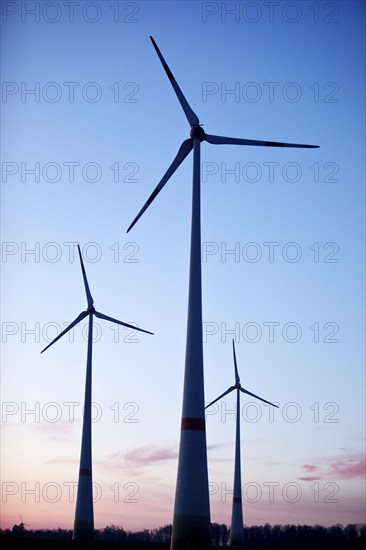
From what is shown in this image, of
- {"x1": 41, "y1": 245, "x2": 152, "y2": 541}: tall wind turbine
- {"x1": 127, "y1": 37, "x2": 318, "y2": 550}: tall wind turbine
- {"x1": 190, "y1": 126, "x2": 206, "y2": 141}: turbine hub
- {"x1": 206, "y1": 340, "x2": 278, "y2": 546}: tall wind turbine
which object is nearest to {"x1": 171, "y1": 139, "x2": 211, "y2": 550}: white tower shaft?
{"x1": 127, "y1": 37, "x2": 318, "y2": 550}: tall wind turbine

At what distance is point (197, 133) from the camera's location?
6000cm

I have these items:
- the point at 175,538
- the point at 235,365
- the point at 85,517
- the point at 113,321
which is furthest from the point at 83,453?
the point at 175,538

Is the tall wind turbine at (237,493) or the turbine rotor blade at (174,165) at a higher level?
the turbine rotor blade at (174,165)

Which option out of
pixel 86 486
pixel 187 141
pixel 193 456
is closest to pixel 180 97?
pixel 187 141

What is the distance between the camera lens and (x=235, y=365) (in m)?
110

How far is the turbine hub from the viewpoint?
6000cm

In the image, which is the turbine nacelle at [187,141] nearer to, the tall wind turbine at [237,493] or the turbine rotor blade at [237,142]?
the turbine rotor blade at [237,142]

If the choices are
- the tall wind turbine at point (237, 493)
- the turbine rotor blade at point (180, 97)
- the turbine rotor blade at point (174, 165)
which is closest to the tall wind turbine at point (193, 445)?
the turbine rotor blade at point (174, 165)

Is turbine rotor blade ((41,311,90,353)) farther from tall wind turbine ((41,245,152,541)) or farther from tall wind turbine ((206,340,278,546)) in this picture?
tall wind turbine ((206,340,278,546))

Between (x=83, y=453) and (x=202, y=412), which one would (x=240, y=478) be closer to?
(x=83, y=453)

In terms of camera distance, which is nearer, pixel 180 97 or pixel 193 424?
pixel 193 424

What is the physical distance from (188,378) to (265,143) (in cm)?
2005

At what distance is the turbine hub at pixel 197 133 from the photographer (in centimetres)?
6000

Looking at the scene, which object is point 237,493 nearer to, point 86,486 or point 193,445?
point 86,486
